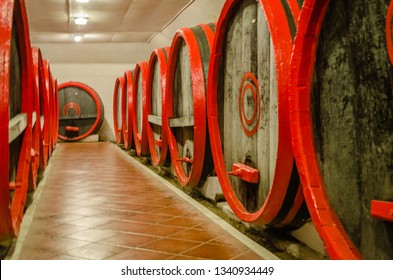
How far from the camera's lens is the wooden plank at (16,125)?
1991mm

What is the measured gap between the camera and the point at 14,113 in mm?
2424

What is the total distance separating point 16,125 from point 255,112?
1110 mm

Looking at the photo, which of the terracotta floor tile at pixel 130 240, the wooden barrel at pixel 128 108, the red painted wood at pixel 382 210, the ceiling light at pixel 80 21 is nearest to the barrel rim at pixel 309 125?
the red painted wood at pixel 382 210

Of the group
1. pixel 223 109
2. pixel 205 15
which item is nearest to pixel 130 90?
pixel 205 15

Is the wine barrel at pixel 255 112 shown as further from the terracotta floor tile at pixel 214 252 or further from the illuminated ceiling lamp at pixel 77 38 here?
the illuminated ceiling lamp at pixel 77 38

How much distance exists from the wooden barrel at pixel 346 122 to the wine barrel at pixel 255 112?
251 millimetres

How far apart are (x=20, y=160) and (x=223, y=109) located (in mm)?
1135

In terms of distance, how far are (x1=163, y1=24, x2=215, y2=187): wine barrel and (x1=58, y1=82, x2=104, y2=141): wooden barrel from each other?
6.11m

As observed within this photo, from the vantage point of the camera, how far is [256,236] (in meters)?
2.53

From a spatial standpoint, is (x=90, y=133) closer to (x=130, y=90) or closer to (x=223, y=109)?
(x=130, y=90)

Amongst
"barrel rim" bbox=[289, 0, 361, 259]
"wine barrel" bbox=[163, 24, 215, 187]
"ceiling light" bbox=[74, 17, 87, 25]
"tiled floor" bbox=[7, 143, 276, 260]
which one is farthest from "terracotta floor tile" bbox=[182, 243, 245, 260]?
"ceiling light" bbox=[74, 17, 87, 25]

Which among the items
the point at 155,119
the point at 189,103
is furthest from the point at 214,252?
the point at 155,119

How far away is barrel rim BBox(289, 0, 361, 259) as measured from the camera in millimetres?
1485

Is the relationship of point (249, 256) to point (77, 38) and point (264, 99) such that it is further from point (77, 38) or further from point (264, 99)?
point (77, 38)
